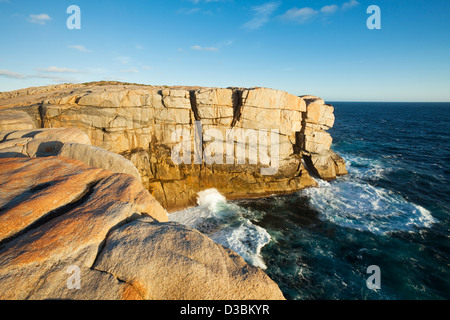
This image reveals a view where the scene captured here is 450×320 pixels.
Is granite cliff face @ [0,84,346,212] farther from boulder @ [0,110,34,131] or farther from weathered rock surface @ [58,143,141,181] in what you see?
weathered rock surface @ [58,143,141,181]

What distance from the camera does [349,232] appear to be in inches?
677

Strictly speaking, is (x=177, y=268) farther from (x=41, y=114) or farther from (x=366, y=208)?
(x=41, y=114)

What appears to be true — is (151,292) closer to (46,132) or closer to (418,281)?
(46,132)

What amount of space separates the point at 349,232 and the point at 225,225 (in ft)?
38.4

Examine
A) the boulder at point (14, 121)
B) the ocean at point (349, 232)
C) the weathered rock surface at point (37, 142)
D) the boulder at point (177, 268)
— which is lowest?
Answer: the ocean at point (349, 232)

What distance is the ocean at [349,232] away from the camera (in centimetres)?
1268

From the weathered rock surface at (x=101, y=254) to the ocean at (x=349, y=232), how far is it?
9.80 m

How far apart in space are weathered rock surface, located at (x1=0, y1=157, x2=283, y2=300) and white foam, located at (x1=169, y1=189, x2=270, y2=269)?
409 inches

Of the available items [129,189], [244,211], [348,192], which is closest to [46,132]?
[129,189]

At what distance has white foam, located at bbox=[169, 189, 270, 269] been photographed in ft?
51.1

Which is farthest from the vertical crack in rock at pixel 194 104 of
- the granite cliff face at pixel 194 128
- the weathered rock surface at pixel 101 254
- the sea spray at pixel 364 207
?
the weathered rock surface at pixel 101 254

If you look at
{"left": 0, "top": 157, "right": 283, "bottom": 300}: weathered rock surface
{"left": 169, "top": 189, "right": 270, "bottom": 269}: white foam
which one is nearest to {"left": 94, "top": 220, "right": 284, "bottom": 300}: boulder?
{"left": 0, "top": 157, "right": 283, "bottom": 300}: weathered rock surface

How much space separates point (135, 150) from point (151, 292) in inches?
804

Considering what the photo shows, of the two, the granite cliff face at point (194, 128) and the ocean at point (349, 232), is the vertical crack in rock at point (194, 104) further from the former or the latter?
the ocean at point (349, 232)
